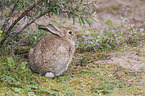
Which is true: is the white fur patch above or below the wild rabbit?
below

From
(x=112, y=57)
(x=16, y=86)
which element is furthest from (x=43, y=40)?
(x=112, y=57)

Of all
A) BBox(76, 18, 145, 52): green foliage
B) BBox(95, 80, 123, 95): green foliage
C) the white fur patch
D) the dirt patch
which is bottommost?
BBox(95, 80, 123, 95): green foliage

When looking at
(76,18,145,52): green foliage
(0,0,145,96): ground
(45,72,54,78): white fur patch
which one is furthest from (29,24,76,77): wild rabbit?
(76,18,145,52): green foliage

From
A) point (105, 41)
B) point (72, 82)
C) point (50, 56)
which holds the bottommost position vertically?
point (72, 82)

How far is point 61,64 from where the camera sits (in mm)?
4914

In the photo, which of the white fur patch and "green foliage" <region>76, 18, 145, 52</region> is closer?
the white fur patch

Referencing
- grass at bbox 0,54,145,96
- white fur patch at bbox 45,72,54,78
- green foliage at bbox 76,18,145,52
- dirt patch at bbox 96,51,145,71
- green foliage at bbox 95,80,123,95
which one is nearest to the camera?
grass at bbox 0,54,145,96

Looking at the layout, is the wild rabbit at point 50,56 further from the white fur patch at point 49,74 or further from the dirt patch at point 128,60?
the dirt patch at point 128,60

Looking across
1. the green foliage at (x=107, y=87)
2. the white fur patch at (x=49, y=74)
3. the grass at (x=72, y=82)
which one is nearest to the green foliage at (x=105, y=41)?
the grass at (x=72, y=82)

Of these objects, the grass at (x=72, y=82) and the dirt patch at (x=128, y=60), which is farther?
the dirt patch at (x=128, y=60)

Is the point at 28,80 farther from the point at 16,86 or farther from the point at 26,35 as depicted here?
the point at 26,35

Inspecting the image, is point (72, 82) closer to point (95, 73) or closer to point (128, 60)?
point (95, 73)

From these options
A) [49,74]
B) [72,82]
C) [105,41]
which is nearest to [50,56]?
[49,74]

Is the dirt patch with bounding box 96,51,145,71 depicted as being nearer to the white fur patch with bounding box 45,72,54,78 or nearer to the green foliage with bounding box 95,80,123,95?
the green foliage with bounding box 95,80,123,95
